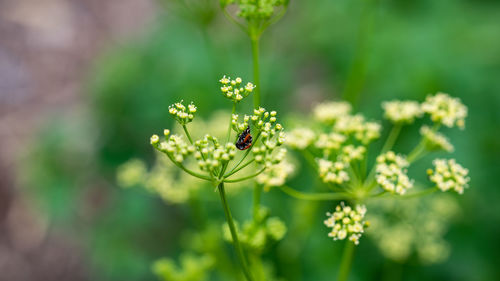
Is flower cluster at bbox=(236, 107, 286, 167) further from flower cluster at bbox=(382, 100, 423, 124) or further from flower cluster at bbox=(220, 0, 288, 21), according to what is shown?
flower cluster at bbox=(382, 100, 423, 124)

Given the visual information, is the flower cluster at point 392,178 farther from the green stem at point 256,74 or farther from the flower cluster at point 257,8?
the flower cluster at point 257,8

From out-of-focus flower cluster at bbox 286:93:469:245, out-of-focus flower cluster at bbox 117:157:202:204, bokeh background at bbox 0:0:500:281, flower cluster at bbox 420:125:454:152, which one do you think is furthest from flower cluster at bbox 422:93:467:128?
out-of-focus flower cluster at bbox 117:157:202:204

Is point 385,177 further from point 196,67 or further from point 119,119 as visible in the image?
point 119,119

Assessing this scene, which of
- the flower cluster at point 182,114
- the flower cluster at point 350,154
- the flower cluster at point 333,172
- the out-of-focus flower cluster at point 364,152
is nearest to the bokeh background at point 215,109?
the out-of-focus flower cluster at point 364,152

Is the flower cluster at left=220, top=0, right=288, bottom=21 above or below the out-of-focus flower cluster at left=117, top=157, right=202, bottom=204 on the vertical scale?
above

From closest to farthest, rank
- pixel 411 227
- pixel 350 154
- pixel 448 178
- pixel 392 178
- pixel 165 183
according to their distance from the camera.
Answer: pixel 392 178
pixel 448 178
pixel 350 154
pixel 165 183
pixel 411 227

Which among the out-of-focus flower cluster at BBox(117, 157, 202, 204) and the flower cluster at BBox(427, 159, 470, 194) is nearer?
the flower cluster at BBox(427, 159, 470, 194)

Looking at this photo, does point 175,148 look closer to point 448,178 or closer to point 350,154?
point 350,154

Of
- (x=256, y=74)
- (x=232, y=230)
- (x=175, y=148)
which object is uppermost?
(x=256, y=74)

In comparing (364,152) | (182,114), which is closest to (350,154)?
(364,152)
